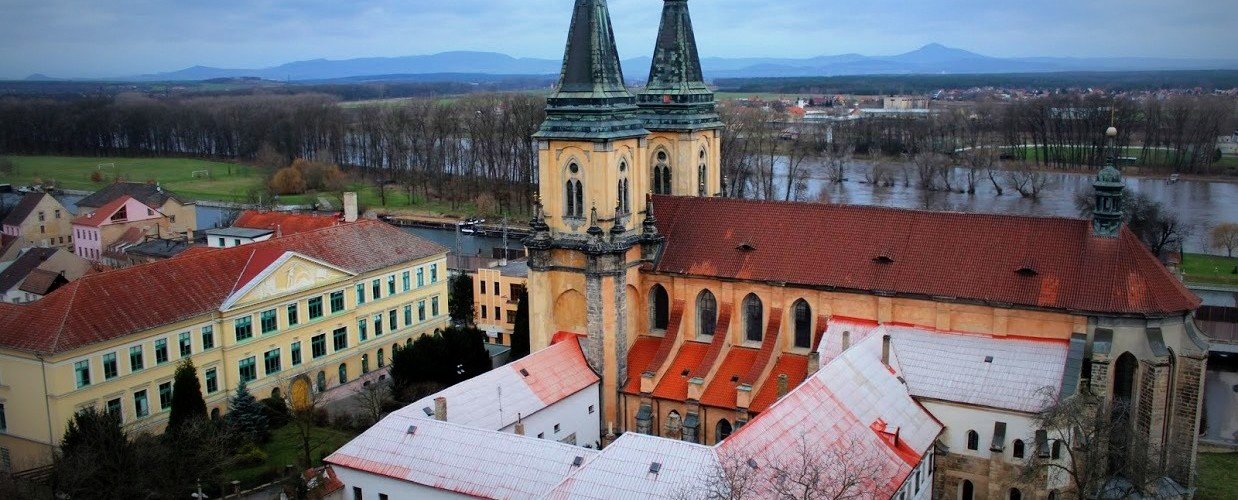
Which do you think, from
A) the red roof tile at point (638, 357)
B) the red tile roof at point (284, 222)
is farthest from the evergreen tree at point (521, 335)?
the red tile roof at point (284, 222)

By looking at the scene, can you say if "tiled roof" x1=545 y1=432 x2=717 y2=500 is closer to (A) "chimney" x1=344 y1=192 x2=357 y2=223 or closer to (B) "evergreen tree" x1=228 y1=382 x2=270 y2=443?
(B) "evergreen tree" x1=228 y1=382 x2=270 y2=443

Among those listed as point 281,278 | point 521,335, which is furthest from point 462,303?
point 281,278

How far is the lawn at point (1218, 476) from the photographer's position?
3025cm

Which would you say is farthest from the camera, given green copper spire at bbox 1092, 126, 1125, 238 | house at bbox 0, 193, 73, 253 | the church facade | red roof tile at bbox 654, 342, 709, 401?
house at bbox 0, 193, 73, 253

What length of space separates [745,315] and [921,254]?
6.11 meters

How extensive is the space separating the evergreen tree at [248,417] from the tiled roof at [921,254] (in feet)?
52.2

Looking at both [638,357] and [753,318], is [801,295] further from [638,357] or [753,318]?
[638,357]

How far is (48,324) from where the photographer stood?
33.9 meters

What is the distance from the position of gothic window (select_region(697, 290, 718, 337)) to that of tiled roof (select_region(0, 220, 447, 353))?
17534 mm

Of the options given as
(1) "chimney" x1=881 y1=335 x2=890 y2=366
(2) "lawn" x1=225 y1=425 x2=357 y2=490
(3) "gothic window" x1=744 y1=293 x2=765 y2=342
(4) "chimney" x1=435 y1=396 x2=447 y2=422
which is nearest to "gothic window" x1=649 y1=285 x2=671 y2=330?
(3) "gothic window" x1=744 y1=293 x2=765 y2=342

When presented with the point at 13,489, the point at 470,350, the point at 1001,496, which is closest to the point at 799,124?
the point at 470,350

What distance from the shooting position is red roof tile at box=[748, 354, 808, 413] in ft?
101

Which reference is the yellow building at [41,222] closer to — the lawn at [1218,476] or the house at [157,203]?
the house at [157,203]

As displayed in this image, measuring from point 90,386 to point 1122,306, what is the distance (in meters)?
32.8
